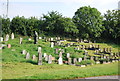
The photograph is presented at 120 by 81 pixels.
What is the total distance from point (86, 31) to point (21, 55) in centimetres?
2917

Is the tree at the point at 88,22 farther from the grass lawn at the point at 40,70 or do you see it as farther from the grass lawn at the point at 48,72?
the grass lawn at the point at 48,72

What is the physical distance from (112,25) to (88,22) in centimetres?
726

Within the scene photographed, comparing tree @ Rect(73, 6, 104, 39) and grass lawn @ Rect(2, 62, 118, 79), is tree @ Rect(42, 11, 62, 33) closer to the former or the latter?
tree @ Rect(73, 6, 104, 39)

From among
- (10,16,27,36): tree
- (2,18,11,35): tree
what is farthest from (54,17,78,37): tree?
(2,18,11,35): tree

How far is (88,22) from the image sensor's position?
146ft

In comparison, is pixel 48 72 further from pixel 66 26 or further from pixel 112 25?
pixel 112 25

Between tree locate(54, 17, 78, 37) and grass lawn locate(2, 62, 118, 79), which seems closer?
grass lawn locate(2, 62, 118, 79)

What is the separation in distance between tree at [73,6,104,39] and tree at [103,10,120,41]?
2.50 metres

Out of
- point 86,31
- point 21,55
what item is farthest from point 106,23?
point 21,55

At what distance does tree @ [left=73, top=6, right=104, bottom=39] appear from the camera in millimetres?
43875

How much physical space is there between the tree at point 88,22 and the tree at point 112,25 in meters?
A: 2.50

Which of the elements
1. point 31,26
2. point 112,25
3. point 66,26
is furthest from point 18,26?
point 112,25

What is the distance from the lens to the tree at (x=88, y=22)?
43875mm

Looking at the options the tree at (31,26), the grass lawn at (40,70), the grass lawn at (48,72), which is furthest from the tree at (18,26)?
the grass lawn at (48,72)
